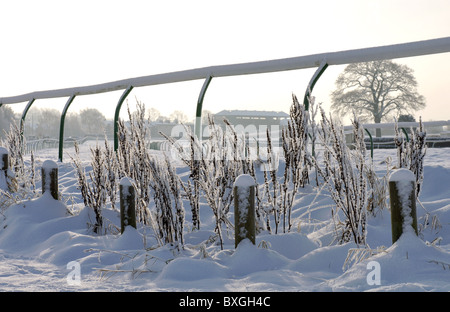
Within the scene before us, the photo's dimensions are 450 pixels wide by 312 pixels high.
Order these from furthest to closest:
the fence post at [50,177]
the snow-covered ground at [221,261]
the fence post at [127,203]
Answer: the fence post at [50,177] < the fence post at [127,203] < the snow-covered ground at [221,261]

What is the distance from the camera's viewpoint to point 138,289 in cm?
243

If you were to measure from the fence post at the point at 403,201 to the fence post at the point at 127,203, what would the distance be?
2032mm

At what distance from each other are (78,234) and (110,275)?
1.15m

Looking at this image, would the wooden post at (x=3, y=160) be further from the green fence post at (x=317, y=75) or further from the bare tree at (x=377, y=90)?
the bare tree at (x=377, y=90)

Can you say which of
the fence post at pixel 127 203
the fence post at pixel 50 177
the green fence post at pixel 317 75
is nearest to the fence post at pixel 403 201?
the fence post at pixel 127 203

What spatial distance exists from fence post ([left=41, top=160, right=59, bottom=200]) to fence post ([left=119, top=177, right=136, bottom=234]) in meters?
1.34

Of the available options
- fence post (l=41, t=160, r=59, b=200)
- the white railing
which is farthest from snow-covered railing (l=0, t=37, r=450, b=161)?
fence post (l=41, t=160, r=59, b=200)

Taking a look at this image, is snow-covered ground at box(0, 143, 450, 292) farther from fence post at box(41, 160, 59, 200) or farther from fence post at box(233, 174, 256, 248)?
fence post at box(41, 160, 59, 200)

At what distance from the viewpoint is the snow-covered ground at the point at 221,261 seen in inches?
92.7

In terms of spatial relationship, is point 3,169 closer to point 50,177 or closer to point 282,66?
point 50,177

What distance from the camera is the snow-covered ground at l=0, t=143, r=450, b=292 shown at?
2354 millimetres

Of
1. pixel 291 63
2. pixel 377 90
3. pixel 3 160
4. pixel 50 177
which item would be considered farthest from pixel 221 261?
pixel 377 90
